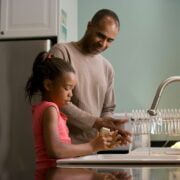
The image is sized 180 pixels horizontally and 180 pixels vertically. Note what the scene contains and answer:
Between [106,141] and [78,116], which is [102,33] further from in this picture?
[106,141]

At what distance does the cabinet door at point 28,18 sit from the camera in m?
2.55

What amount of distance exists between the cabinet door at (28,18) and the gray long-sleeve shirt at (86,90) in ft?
2.05

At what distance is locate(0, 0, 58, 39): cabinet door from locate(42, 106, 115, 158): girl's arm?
1442mm

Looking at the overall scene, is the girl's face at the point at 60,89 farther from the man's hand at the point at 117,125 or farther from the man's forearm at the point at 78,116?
the man's forearm at the point at 78,116

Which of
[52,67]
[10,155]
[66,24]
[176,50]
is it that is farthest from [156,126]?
[176,50]

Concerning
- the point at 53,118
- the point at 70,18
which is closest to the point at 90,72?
the point at 53,118

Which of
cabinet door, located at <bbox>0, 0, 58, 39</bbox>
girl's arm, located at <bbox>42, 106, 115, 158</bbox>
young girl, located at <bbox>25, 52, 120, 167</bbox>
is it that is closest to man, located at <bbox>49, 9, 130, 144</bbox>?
young girl, located at <bbox>25, 52, 120, 167</bbox>

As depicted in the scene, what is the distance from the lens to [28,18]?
2.60 meters

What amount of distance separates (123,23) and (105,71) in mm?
1090

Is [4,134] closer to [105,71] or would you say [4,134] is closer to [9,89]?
[9,89]

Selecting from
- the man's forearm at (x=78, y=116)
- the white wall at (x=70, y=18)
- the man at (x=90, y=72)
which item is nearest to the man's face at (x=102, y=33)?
the man at (x=90, y=72)

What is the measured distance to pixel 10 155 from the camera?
8.10 feet

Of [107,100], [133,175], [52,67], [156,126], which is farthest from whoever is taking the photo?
[107,100]

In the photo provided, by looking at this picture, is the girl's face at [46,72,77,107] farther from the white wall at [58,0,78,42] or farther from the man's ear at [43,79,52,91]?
the white wall at [58,0,78,42]
